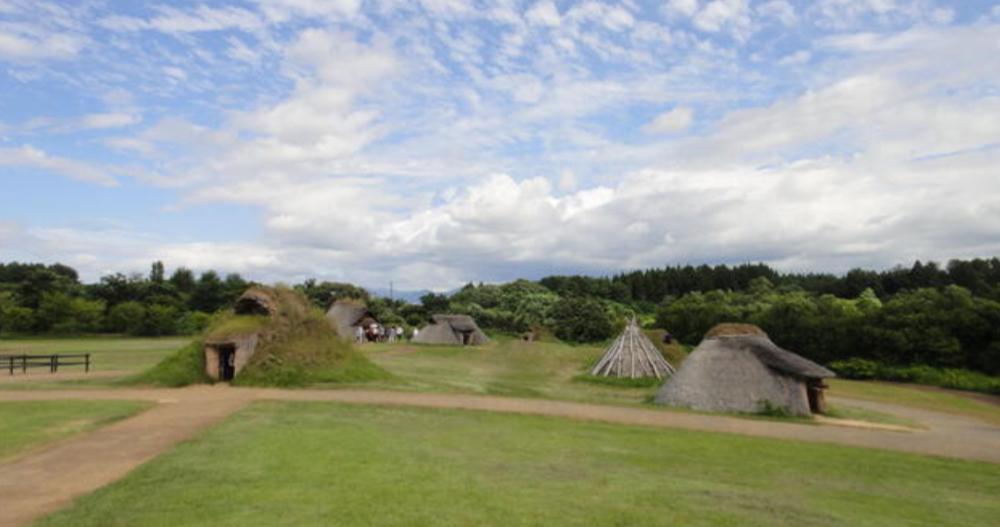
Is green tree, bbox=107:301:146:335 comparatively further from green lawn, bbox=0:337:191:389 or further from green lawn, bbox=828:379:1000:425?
green lawn, bbox=828:379:1000:425

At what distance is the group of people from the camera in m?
59.6

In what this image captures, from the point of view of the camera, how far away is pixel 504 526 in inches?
313

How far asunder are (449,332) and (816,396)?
3614 cm

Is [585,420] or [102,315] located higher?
[102,315]

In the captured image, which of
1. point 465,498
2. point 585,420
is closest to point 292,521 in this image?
point 465,498

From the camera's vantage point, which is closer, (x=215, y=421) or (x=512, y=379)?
(x=215, y=421)

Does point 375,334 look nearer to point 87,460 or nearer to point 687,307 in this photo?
point 687,307

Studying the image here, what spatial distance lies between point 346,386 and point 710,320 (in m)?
41.3

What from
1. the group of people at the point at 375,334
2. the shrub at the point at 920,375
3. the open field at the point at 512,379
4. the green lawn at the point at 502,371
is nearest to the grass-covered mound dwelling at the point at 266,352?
the open field at the point at 512,379

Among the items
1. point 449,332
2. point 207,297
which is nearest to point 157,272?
point 207,297

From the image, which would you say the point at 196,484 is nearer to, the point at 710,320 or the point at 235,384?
the point at 235,384

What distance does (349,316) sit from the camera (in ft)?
197

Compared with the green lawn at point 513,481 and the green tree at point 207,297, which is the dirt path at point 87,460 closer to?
the green lawn at point 513,481

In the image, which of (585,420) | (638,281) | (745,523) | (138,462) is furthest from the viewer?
(638,281)
